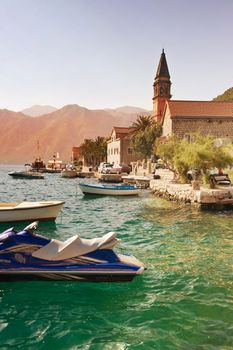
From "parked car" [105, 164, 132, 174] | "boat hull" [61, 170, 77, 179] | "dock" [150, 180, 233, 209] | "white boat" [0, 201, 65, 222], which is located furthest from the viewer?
"boat hull" [61, 170, 77, 179]

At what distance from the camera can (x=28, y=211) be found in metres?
17.1

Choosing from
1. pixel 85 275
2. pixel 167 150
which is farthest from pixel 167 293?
pixel 167 150

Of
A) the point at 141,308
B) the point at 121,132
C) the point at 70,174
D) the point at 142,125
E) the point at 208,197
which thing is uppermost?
the point at 142,125

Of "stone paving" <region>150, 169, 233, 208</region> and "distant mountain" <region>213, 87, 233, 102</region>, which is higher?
"distant mountain" <region>213, 87, 233, 102</region>

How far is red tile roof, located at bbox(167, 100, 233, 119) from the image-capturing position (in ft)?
194

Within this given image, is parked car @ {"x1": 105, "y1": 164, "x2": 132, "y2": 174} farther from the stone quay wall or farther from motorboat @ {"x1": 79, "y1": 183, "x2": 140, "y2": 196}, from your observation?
motorboat @ {"x1": 79, "y1": 183, "x2": 140, "y2": 196}

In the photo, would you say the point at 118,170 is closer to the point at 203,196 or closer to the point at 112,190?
the point at 112,190

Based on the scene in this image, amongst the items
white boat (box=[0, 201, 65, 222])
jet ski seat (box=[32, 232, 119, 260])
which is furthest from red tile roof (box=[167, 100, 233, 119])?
jet ski seat (box=[32, 232, 119, 260])

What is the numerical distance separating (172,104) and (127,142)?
1744cm

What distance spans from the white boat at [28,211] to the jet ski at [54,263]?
8567 mm

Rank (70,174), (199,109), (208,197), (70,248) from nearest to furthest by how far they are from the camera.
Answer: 1. (70,248)
2. (208,197)
3. (199,109)
4. (70,174)

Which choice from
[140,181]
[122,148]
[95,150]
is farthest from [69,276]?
[95,150]

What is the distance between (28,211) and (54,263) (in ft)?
30.6

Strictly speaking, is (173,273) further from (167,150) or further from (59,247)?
(167,150)
